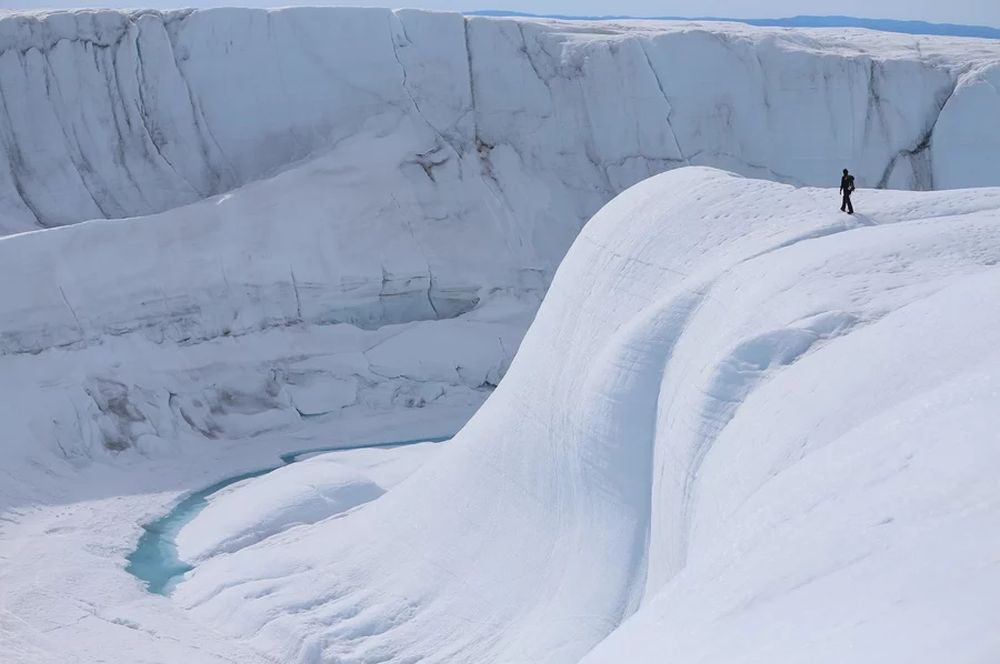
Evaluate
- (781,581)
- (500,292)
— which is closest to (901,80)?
(500,292)

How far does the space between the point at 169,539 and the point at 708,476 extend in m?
5.98

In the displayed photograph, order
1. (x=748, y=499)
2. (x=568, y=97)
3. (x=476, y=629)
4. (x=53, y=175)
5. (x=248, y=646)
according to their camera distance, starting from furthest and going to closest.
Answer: (x=568, y=97)
(x=53, y=175)
(x=248, y=646)
(x=476, y=629)
(x=748, y=499)

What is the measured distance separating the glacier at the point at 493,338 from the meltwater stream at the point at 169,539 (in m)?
0.15

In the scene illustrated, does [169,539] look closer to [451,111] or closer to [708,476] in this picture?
[708,476]

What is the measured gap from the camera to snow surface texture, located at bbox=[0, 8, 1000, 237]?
15219mm

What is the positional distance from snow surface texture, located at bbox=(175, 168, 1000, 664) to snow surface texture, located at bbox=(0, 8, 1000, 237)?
7.31 meters

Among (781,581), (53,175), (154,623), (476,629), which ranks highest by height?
(781,581)

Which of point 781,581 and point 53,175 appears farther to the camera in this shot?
point 53,175

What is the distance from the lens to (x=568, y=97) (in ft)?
53.2

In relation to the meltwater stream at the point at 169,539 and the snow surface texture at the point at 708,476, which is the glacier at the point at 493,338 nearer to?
the snow surface texture at the point at 708,476

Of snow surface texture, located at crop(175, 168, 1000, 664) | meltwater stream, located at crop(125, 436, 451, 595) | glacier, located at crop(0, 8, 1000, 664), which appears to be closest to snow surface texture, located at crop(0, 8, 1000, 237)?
glacier, located at crop(0, 8, 1000, 664)

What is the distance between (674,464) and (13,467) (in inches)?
294

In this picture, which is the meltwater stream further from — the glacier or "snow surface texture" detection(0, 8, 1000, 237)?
"snow surface texture" detection(0, 8, 1000, 237)

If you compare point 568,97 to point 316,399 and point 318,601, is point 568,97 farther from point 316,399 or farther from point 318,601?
point 318,601
